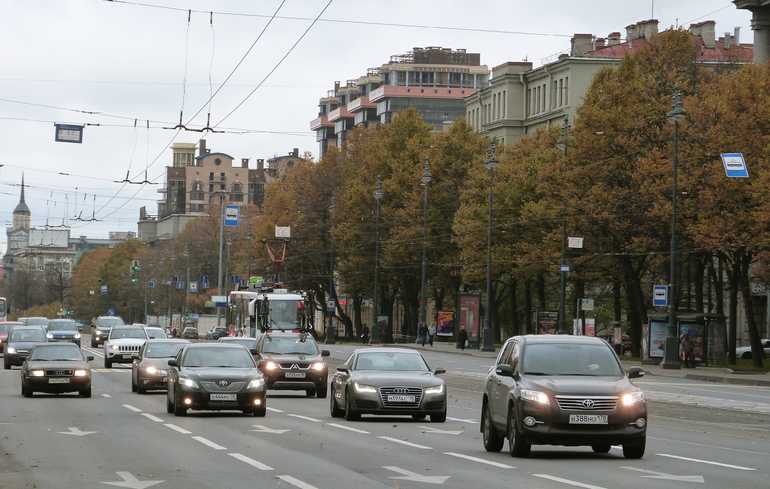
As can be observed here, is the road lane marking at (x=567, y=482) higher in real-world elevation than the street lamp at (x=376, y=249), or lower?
lower

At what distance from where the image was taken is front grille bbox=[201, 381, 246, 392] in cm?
2961

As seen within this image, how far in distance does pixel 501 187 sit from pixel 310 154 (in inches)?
1284

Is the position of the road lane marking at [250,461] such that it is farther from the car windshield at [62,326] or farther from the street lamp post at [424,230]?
the street lamp post at [424,230]

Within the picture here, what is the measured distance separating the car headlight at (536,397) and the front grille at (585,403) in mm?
146

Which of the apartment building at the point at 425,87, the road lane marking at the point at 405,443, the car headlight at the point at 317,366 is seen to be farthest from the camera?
the apartment building at the point at 425,87

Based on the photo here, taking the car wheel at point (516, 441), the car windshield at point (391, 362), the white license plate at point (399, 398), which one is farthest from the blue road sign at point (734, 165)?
the car wheel at point (516, 441)

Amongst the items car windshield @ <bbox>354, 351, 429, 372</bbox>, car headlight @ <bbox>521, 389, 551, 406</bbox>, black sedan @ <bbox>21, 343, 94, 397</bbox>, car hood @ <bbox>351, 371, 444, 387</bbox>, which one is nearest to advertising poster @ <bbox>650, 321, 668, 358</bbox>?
black sedan @ <bbox>21, 343, 94, 397</bbox>

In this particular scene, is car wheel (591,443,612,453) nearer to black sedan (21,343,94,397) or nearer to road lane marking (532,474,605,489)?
road lane marking (532,474,605,489)

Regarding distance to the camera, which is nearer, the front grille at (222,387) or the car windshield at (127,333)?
the front grille at (222,387)

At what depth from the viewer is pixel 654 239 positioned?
2653 inches

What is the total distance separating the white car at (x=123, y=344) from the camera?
2502 inches

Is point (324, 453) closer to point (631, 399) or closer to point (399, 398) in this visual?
point (631, 399)

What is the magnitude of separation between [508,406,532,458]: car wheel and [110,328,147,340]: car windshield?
4533cm

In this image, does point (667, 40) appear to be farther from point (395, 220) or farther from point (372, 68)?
point (372, 68)
